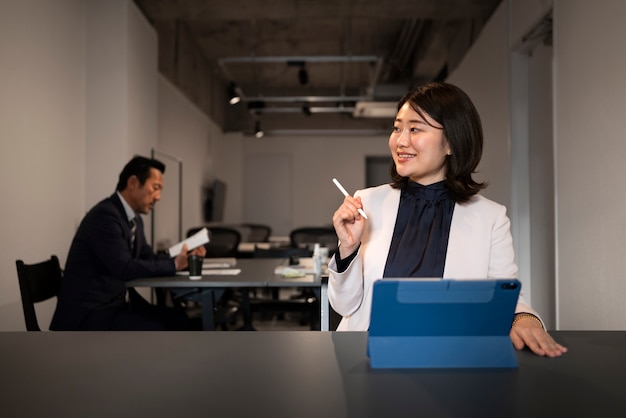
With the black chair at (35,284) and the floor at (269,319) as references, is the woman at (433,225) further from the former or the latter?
the floor at (269,319)

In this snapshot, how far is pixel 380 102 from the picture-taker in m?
9.12

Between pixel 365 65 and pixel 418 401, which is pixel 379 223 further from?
pixel 365 65

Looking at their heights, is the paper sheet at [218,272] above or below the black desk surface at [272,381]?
below

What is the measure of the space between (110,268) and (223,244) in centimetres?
288

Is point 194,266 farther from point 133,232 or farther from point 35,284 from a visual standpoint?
point 35,284

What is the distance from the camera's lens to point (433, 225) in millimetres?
1680

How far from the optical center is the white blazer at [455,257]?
5.27ft

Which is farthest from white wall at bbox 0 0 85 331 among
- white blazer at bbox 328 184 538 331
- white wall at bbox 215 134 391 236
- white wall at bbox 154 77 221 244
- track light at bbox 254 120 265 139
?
white wall at bbox 215 134 391 236

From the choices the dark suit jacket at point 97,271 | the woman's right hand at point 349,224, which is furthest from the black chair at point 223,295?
the woman's right hand at point 349,224

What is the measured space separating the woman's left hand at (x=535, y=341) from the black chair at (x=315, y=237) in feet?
15.0

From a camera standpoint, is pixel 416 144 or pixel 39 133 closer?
pixel 416 144

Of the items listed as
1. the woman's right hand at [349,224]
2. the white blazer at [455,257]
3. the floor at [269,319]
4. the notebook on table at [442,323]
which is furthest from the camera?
the floor at [269,319]

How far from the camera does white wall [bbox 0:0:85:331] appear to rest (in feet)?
10.8

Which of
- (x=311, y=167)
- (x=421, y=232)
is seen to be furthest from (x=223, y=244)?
(x=311, y=167)
